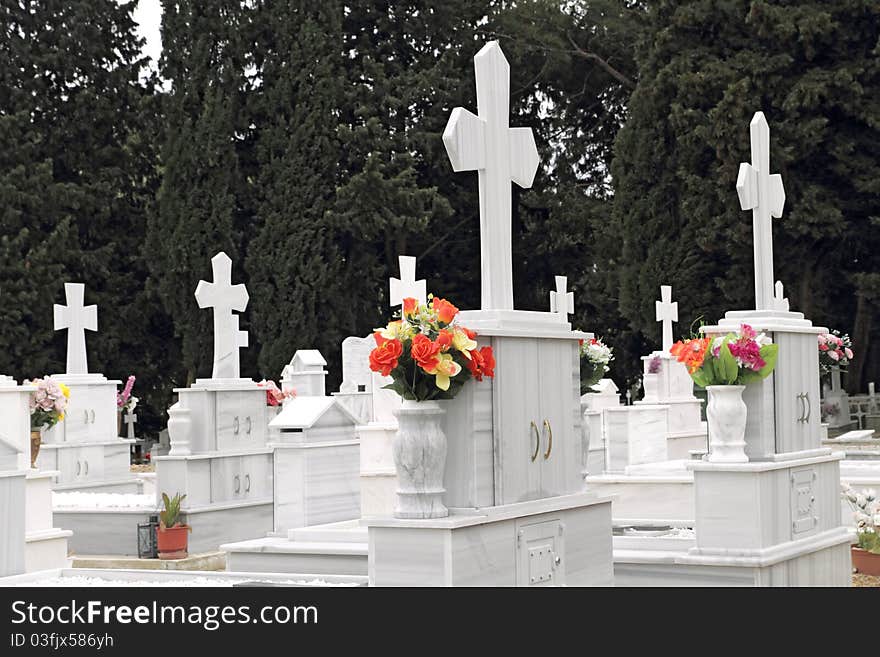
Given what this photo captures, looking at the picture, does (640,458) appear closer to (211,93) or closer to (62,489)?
(62,489)

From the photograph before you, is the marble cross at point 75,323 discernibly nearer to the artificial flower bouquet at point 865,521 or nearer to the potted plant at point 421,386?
the artificial flower bouquet at point 865,521

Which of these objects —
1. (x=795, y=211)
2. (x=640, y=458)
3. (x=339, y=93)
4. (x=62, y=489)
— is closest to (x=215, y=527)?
(x=62, y=489)

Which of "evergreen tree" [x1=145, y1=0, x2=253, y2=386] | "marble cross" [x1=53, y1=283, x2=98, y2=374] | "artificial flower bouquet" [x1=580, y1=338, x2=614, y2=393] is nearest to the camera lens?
"artificial flower bouquet" [x1=580, y1=338, x2=614, y2=393]

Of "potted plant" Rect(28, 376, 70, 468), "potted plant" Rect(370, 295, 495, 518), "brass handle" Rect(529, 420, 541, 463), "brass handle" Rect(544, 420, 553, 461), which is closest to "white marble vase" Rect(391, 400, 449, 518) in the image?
"potted plant" Rect(370, 295, 495, 518)

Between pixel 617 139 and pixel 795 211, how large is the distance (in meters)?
4.54

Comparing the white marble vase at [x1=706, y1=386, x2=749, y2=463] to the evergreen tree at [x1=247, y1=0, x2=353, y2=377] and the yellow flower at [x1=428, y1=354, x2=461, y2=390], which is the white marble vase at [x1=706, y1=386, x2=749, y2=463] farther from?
the evergreen tree at [x1=247, y1=0, x2=353, y2=377]

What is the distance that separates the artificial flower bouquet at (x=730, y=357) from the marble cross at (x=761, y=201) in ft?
2.79

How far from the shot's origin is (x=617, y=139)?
90.6 feet

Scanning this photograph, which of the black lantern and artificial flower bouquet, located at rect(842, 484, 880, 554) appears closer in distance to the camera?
Answer: artificial flower bouquet, located at rect(842, 484, 880, 554)

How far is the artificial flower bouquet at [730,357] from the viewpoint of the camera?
888 cm

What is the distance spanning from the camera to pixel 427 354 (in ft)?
20.4

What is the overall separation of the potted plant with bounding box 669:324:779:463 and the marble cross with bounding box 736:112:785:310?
864 mm

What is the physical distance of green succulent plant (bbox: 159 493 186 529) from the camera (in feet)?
41.6

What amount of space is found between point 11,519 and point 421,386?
2539mm
